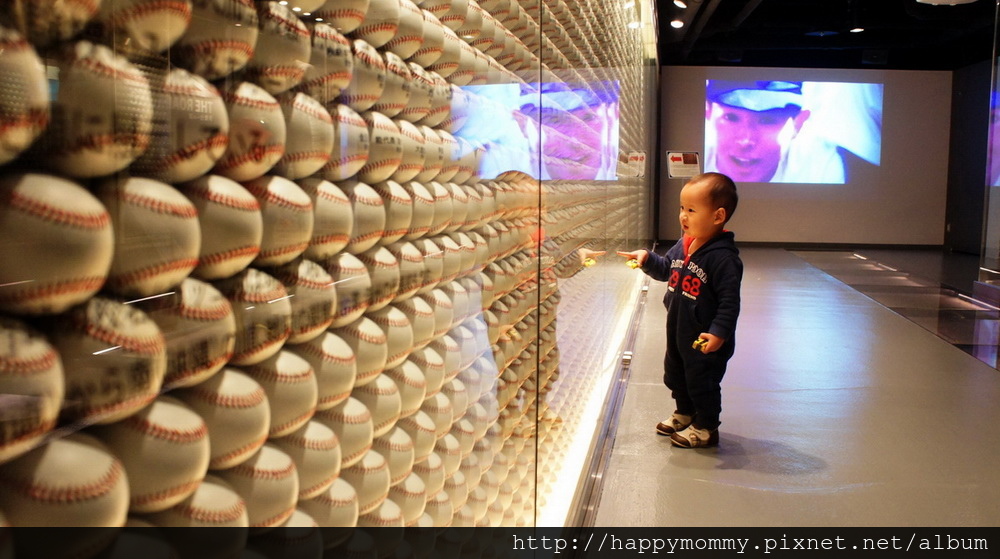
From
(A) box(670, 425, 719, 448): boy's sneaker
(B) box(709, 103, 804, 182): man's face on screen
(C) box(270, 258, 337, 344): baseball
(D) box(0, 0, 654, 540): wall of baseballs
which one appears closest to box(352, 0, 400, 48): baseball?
(D) box(0, 0, 654, 540): wall of baseballs

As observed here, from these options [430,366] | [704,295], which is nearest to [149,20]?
[430,366]

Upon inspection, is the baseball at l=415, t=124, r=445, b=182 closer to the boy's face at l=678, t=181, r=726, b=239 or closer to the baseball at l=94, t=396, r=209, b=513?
the baseball at l=94, t=396, r=209, b=513

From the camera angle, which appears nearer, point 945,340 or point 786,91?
point 945,340

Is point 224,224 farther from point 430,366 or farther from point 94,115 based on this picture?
point 430,366

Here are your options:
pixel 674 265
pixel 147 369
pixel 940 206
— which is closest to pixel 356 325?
pixel 147 369

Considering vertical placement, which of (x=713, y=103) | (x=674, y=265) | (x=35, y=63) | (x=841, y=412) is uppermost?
(x=713, y=103)

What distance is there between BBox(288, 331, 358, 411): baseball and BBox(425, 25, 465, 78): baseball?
0.39m

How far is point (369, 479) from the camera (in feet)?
2.68

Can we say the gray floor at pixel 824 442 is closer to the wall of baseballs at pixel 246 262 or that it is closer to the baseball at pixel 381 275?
the wall of baseballs at pixel 246 262

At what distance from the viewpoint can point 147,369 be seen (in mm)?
464

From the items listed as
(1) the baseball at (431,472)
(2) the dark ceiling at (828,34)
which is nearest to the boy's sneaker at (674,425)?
(1) the baseball at (431,472)

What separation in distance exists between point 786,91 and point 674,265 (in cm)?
1028

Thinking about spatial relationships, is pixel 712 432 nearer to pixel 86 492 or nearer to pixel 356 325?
pixel 356 325

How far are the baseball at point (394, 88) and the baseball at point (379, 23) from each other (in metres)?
0.03
